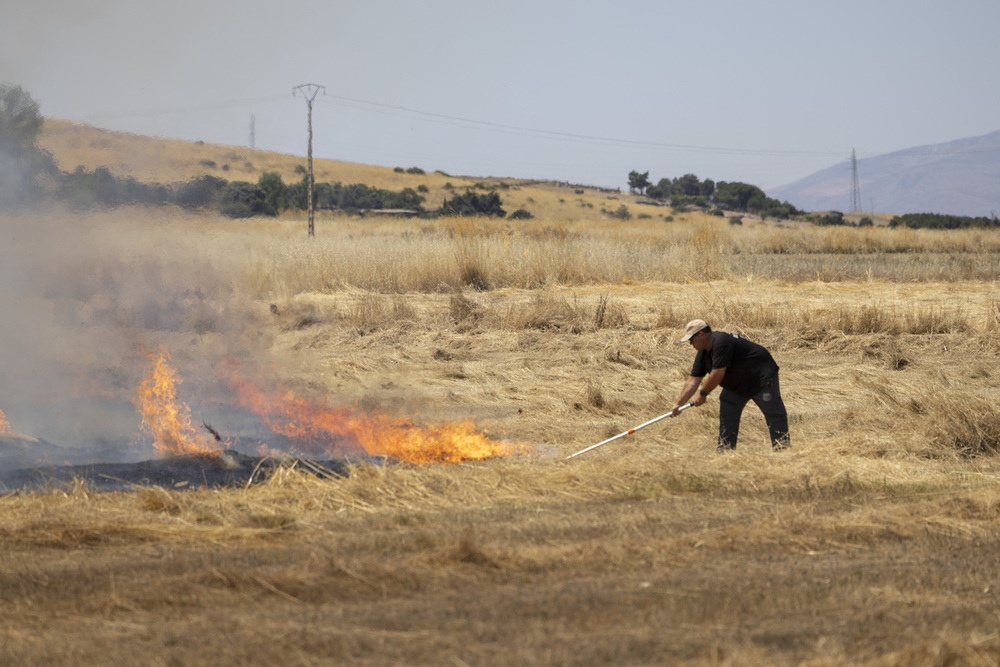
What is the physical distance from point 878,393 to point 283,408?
6.68 m

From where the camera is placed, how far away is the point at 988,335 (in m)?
12.9

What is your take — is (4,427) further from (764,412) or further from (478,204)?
(478,204)

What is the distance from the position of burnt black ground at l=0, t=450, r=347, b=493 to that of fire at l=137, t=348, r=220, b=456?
0.31 meters

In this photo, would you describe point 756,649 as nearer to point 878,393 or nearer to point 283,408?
point 878,393

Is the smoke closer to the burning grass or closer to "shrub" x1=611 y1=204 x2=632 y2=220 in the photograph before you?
the burning grass

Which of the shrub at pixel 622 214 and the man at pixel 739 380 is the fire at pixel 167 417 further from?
the shrub at pixel 622 214

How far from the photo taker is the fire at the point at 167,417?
847 centimetres

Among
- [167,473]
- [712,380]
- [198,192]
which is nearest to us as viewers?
[167,473]

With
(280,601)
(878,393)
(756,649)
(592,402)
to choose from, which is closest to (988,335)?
(878,393)

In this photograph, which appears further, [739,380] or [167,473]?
[739,380]

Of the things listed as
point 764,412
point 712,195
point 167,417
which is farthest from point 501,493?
point 712,195

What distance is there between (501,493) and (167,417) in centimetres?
451

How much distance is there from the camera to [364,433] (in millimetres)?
9047

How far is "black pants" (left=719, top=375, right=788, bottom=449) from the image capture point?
7.79m
